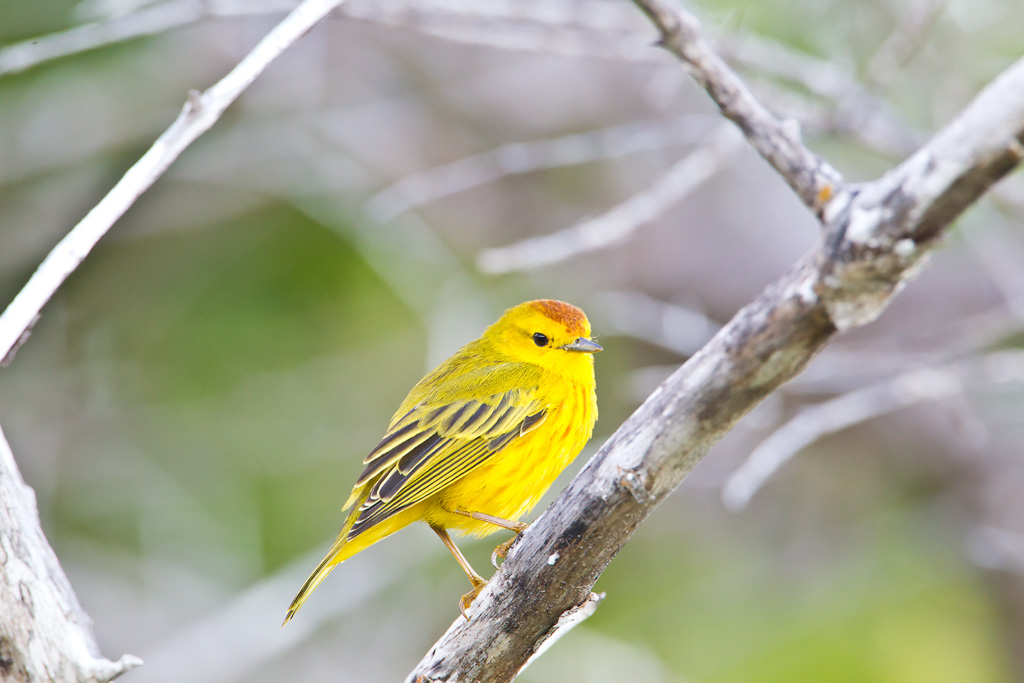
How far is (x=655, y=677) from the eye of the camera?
18.0 feet

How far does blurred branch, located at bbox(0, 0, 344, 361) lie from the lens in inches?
78.0

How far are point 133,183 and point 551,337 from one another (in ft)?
5.87

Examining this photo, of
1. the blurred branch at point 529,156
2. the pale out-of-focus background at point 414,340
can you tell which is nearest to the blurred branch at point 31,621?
the blurred branch at point 529,156

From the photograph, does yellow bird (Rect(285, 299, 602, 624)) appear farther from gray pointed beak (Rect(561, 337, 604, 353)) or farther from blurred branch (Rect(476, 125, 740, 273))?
blurred branch (Rect(476, 125, 740, 273))

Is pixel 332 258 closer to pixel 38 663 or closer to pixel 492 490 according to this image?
pixel 492 490

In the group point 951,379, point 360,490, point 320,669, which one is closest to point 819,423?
point 951,379

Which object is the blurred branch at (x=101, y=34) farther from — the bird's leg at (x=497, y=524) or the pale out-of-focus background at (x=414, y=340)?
the bird's leg at (x=497, y=524)

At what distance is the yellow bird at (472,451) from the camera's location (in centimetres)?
293

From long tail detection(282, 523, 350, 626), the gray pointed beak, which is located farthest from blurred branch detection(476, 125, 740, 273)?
long tail detection(282, 523, 350, 626)

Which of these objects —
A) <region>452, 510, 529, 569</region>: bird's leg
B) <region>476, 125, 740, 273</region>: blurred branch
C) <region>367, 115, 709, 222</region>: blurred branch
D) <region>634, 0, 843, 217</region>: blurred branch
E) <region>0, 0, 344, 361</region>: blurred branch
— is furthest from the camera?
<region>367, 115, 709, 222</region>: blurred branch

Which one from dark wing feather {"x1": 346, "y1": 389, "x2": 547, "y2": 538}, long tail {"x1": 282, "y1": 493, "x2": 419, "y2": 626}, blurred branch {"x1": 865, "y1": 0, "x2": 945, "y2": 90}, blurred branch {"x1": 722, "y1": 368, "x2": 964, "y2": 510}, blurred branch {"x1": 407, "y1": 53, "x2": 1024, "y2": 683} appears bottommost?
blurred branch {"x1": 407, "y1": 53, "x2": 1024, "y2": 683}

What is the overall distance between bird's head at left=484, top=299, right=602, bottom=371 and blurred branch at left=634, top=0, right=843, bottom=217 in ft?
4.83

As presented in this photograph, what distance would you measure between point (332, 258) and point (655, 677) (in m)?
3.86

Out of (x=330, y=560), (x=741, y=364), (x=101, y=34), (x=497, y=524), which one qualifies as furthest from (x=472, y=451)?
(x=101, y=34)
